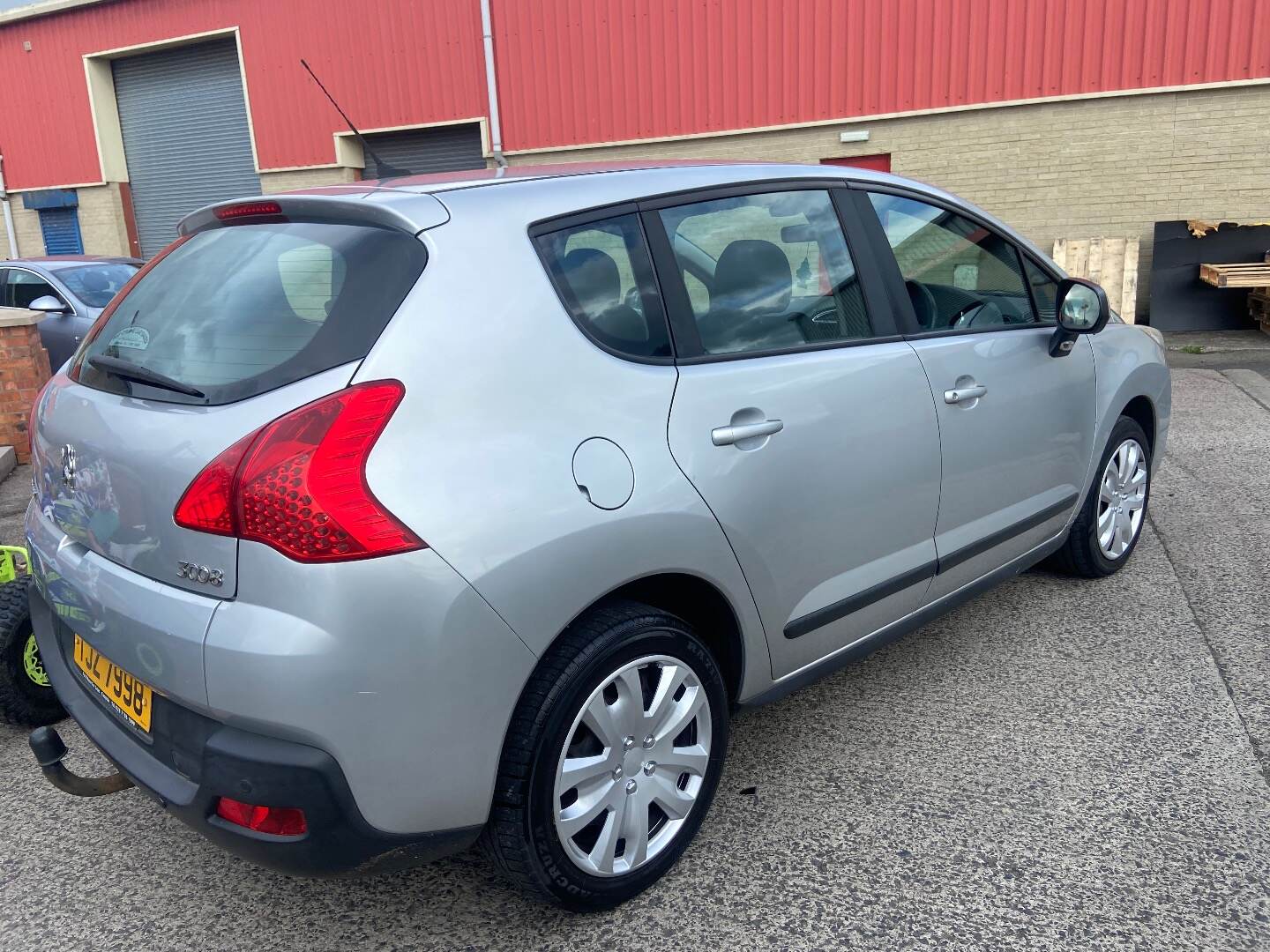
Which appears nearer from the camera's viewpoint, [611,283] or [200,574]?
[200,574]

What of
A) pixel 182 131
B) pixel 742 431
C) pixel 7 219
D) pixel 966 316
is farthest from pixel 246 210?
pixel 7 219

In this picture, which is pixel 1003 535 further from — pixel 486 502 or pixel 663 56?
pixel 663 56

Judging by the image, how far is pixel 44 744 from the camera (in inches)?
87.9

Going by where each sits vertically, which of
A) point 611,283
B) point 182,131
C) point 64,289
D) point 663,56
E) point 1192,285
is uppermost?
point 663,56

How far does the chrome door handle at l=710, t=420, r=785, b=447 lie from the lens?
92.2 inches

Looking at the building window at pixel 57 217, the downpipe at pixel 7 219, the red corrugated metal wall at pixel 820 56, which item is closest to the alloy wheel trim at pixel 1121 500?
the red corrugated metal wall at pixel 820 56

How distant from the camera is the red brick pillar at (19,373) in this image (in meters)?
6.82

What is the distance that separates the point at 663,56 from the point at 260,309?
12874 millimetres

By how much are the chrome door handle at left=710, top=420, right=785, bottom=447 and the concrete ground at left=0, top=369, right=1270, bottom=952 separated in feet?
3.46

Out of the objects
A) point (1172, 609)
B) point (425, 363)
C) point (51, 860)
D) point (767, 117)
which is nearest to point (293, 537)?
point (425, 363)

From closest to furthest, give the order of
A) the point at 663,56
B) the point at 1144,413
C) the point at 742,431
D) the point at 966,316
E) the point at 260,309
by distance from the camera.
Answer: the point at 260,309 → the point at 742,431 → the point at 966,316 → the point at 1144,413 → the point at 663,56

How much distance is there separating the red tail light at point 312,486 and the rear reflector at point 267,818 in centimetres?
49

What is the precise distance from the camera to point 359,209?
2.17m

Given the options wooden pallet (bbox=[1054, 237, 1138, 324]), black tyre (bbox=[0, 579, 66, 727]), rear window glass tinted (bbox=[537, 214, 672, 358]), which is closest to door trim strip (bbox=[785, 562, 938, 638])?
rear window glass tinted (bbox=[537, 214, 672, 358])
